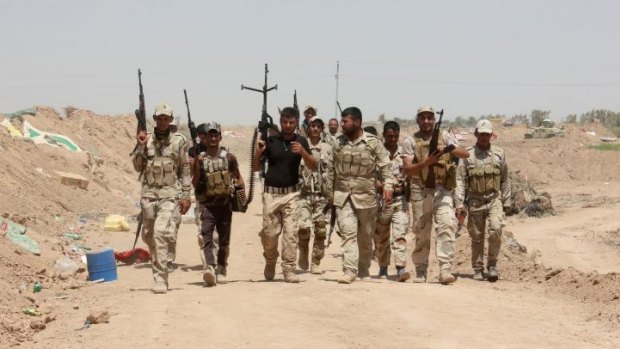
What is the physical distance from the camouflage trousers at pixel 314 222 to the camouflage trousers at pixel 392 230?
2.65ft

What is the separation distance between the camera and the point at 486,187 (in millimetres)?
10195

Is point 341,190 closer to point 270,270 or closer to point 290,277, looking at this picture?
point 290,277

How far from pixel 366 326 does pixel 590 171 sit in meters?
34.0

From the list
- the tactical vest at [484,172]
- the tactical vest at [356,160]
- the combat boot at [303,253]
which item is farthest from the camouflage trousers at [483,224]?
the combat boot at [303,253]

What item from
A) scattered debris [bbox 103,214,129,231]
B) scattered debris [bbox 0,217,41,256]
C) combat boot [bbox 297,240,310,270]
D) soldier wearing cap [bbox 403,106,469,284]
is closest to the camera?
soldier wearing cap [bbox 403,106,469,284]

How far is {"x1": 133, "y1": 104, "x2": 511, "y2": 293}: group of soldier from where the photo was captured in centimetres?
896

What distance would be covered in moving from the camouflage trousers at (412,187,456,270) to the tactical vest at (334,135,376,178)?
909 millimetres

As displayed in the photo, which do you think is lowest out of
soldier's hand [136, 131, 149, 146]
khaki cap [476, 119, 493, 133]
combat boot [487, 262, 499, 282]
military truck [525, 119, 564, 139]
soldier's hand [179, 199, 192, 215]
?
military truck [525, 119, 564, 139]

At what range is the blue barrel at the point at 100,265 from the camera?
10.6 meters

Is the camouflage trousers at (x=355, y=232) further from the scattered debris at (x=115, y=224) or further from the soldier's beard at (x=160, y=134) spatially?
the scattered debris at (x=115, y=224)

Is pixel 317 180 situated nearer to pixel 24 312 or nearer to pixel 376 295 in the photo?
pixel 376 295

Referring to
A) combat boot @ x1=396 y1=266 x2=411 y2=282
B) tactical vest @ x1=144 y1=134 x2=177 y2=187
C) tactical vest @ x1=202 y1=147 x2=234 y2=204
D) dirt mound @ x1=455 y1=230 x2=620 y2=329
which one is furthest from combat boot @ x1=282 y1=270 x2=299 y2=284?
dirt mound @ x1=455 y1=230 x2=620 y2=329

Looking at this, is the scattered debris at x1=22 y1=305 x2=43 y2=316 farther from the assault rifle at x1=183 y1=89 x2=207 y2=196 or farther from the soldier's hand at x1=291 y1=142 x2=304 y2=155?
the soldier's hand at x1=291 y1=142 x2=304 y2=155

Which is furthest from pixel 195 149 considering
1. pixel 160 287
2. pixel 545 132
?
pixel 545 132
